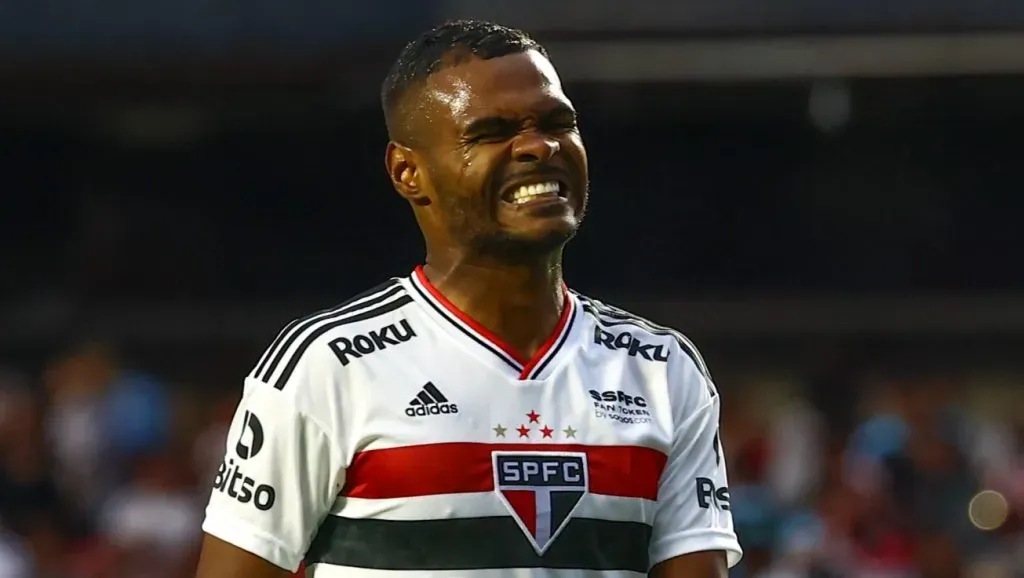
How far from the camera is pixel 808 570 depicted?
754 cm

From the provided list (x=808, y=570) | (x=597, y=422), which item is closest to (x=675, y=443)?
(x=597, y=422)

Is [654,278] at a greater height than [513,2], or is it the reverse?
[513,2]

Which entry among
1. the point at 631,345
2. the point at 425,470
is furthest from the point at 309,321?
the point at 631,345

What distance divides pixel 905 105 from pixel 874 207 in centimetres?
72

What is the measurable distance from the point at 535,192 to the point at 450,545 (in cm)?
56

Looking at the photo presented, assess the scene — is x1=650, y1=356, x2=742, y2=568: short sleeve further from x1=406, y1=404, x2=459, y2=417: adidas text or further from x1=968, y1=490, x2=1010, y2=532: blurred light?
x1=968, y1=490, x2=1010, y2=532: blurred light

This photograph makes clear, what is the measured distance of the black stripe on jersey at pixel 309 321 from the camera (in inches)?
114

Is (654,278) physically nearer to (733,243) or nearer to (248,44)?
(733,243)

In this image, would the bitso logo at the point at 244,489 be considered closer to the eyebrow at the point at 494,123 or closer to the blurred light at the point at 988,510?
the eyebrow at the point at 494,123

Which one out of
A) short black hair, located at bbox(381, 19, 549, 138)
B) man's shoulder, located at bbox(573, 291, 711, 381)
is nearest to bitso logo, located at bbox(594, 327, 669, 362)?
man's shoulder, located at bbox(573, 291, 711, 381)

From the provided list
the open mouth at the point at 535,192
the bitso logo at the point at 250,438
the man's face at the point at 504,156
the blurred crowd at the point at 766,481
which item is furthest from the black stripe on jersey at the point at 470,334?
the blurred crowd at the point at 766,481

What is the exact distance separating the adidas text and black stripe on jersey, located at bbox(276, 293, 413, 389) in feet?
0.63

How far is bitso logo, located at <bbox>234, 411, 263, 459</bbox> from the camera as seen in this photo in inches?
112

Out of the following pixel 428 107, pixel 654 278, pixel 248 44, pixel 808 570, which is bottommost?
pixel 808 570
